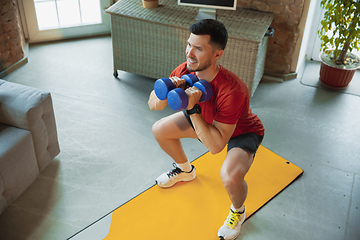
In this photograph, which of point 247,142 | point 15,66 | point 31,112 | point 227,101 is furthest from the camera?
point 15,66

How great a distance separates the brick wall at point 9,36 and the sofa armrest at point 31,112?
1.22m

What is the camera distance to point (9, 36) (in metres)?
3.21

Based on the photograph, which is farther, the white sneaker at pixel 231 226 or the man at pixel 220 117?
the white sneaker at pixel 231 226

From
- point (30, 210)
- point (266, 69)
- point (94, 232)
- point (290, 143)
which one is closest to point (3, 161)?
point (30, 210)

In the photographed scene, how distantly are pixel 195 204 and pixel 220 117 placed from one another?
69 centimetres

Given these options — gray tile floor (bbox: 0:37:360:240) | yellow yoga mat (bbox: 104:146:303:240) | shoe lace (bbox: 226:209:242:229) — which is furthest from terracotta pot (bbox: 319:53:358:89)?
shoe lace (bbox: 226:209:242:229)


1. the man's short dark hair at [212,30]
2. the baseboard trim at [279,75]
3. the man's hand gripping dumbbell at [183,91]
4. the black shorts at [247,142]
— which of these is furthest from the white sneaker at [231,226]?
the baseboard trim at [279,75]

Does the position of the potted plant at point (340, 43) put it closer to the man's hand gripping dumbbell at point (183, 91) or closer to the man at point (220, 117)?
the man at point (220, 117)

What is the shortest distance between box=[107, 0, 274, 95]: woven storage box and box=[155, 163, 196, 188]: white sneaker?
41.0 inches

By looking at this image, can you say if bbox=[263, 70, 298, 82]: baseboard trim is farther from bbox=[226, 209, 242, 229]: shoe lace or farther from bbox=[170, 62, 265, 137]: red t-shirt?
bbox=[226, 209, 242, 229]: shoe lace

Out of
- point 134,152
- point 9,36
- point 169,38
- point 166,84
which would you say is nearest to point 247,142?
point 166,84

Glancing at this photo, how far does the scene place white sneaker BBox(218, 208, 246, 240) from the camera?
1.88 m

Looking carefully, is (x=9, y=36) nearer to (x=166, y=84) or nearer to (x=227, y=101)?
(x=166, y=84)

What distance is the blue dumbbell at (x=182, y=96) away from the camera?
1536 mm
